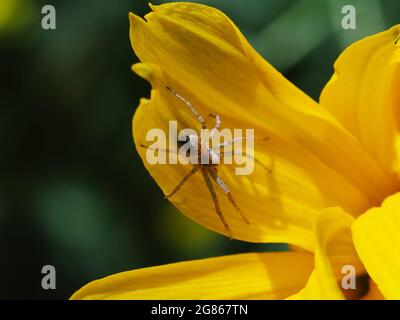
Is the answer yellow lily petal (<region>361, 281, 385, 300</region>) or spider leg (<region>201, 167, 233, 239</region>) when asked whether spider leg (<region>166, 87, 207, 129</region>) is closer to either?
spider leg (<region>201, 167, 233, 239</region>)

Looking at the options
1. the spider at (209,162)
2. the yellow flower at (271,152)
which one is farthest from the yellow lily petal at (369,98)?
the spider at (209,162)

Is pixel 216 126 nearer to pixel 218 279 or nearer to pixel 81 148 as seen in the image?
pixel 218 279

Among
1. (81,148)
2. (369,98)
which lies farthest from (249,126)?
(81,148)

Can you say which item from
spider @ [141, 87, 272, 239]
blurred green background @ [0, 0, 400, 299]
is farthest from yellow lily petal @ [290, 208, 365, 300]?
blurred green background @ [0, 0, 400, 299]

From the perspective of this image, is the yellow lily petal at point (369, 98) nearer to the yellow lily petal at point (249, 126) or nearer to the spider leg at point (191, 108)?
the yellow lily petal at point (249, 126)
